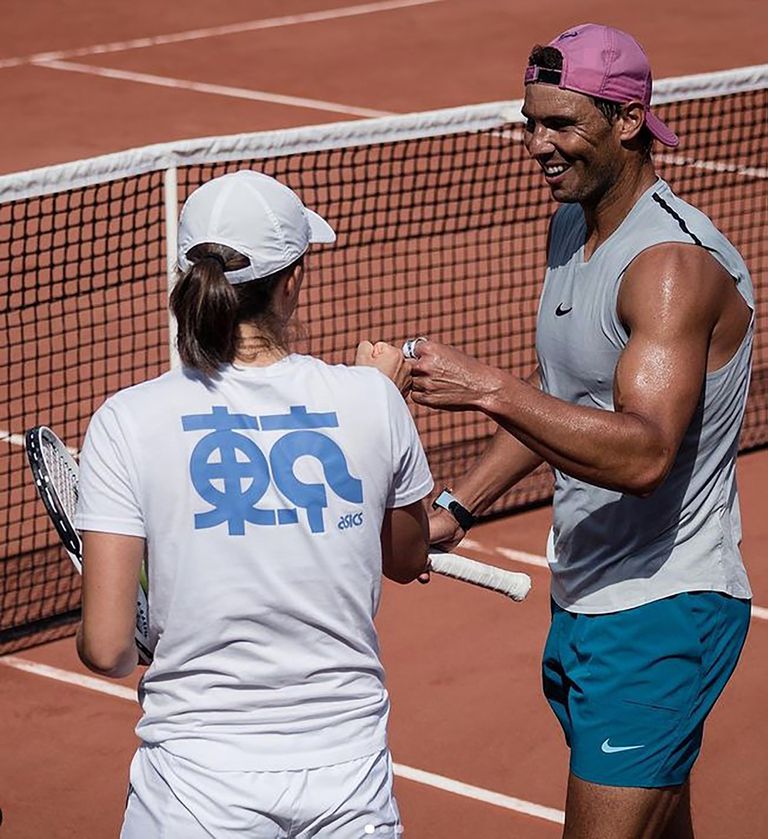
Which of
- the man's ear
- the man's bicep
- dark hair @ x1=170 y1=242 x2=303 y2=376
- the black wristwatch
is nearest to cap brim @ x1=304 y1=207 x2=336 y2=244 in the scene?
dark hair @ x1=170 y1=242 x2=303 y2=376

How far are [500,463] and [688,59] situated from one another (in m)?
13.7

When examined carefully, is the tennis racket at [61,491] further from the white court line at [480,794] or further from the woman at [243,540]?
the white court line at [480,794]

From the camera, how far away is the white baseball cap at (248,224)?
312 cm

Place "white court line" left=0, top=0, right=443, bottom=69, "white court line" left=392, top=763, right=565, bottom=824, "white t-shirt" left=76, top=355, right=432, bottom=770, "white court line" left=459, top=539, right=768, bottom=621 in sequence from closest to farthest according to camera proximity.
Result: "white t-shirt" left=76, top=355, right=432, bottom=770 → "white court line" left=392, top=763, right=565, bottom=824 → "white court line" left=459, top=539, right=768, bottom=621 → "white court line" left=0, top=0, right=443, bottom=69

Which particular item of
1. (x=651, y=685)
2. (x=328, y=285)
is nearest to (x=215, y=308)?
(x=651, y=685)

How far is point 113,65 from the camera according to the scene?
17359 millimetres

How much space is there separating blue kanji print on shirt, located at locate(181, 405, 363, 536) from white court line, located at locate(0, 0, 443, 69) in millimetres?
15233

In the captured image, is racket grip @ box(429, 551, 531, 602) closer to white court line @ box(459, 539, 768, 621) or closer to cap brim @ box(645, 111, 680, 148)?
cap brim @ box(645, 111, 680, 148)

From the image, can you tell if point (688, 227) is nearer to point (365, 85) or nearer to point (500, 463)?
point (500, 463)

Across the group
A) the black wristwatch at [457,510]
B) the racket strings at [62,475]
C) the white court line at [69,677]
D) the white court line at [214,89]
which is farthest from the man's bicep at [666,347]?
the white court line at [214,89]

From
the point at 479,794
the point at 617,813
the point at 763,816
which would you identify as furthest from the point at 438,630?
the point at 617,813

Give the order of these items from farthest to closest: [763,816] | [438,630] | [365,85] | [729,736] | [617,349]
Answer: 1. [365,85]
2. [438,630]
3. [729,736]
4. [763,816]
5. [617,349]

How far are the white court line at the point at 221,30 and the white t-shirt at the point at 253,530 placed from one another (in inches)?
599

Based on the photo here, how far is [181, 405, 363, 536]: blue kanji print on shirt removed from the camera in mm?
3053
